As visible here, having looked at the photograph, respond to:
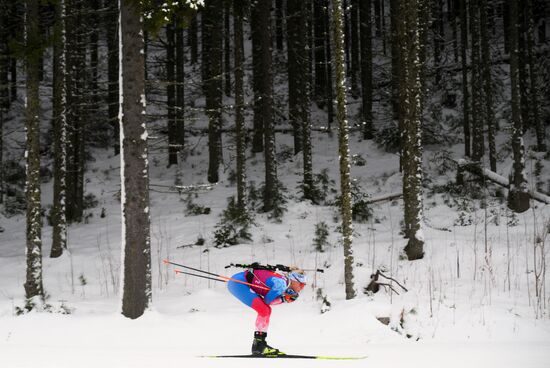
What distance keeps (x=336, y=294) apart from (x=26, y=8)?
883 centimetres

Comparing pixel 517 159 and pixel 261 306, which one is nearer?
pixel 261 306

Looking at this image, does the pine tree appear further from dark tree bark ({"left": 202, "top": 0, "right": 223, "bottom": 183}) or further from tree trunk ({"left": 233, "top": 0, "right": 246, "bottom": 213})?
dark tree bark ({"left": 202, "top": 0, "right": 223, "bottom": 183})

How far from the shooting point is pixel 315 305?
9.22m

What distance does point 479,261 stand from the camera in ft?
35.3

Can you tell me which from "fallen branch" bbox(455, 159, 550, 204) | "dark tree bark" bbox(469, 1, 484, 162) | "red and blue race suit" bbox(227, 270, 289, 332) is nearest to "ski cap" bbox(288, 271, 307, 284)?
"red and blue race suit" bbox(227, 270, 289, 332)

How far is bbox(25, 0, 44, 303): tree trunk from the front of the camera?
10.1m

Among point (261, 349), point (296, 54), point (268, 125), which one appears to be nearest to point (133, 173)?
point (261, 349)

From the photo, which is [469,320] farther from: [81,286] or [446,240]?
[81,286]

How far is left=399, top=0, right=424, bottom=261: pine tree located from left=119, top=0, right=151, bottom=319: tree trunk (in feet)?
20.1

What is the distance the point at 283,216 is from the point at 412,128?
637 cm

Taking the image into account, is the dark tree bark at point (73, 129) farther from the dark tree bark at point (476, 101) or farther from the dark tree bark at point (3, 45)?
the dark tree bark at point (476, 101)

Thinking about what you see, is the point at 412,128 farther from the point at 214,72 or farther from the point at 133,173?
the point at 214,72

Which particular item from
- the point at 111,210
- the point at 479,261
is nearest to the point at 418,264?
the point at 479,261

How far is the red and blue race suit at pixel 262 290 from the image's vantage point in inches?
229
